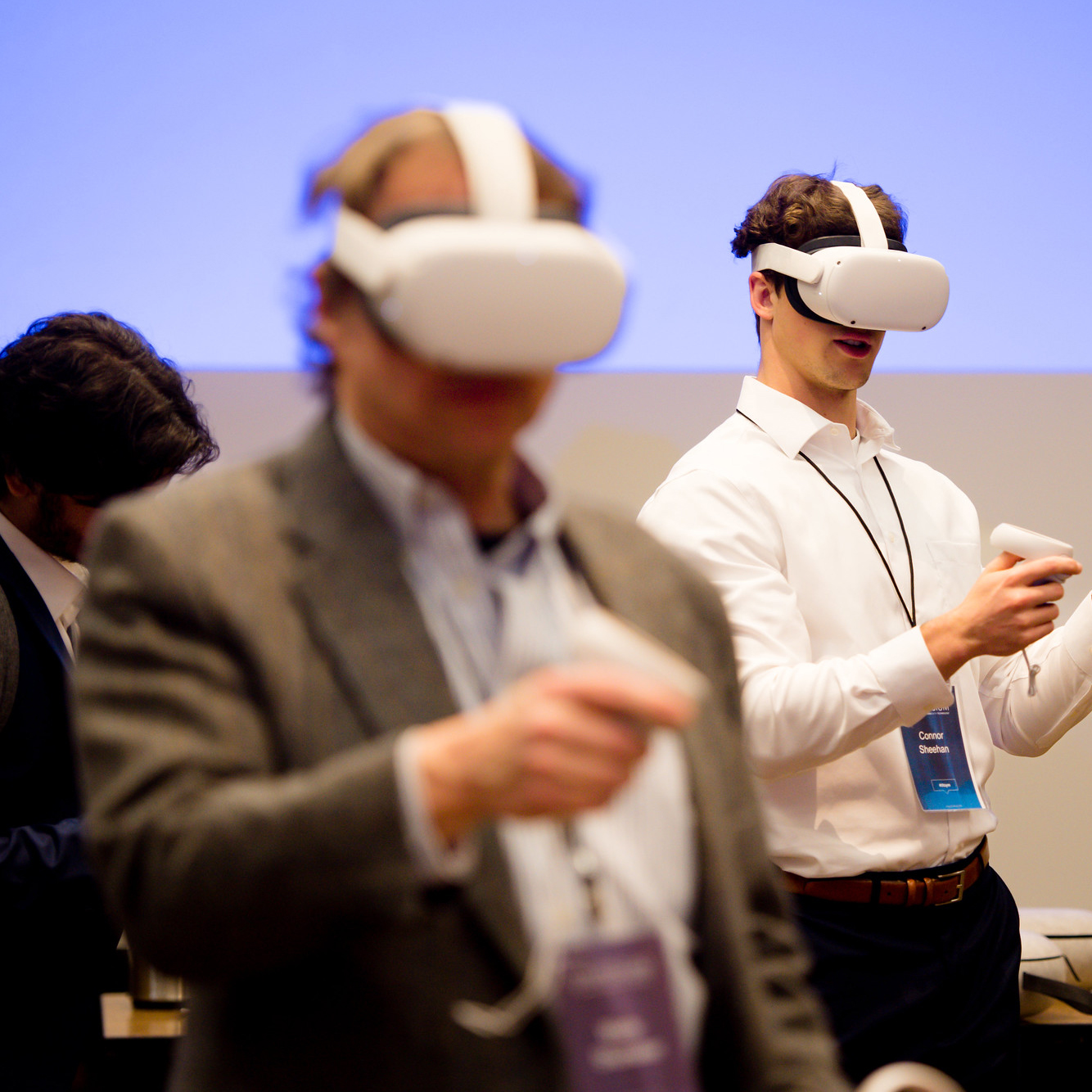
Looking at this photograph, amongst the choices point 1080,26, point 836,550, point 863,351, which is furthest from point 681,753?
point 1080,26

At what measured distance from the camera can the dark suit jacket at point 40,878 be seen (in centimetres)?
160

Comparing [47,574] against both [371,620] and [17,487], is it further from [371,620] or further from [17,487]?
[371,620]

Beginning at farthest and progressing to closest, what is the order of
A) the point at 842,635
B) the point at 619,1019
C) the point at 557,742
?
the point at 842,635, the point at 619,1019, the point at 557,742

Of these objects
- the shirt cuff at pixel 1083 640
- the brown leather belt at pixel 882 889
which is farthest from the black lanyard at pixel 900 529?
the brown leather belt at pixel 882 889

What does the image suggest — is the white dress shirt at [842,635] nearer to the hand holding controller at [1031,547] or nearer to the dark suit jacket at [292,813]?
the hand holding controller at [1031,547]

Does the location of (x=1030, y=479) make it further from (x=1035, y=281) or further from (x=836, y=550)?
(x=836, y=550)

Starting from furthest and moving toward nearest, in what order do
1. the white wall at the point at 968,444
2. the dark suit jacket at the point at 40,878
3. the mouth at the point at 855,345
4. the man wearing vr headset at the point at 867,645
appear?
the white wall at the point at 968,444 < the mouth at the point at 855,345 < the man wearing vr headset at the point at 867,645 < the dark suit jacket at the point at 40,878

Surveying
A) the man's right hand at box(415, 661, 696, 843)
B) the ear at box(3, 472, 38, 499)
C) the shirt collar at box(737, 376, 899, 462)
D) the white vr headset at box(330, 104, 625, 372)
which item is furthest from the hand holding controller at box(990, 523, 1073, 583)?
the ear at box(3, 472, 38, 499)

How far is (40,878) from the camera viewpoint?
62.5 inches

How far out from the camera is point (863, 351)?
2.04m

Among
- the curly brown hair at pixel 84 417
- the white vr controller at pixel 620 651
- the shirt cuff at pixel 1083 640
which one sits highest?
the white vr controller at pixel 620 651

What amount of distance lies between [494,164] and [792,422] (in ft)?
4.32

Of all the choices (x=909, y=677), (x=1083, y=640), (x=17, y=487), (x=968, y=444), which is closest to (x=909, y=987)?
(x=909, y=677)

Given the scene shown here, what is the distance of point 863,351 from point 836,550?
38 centimetres
